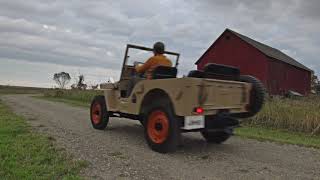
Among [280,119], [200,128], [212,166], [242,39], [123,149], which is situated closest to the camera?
[212,166]

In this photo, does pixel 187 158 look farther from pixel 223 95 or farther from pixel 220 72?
pixel 220 72

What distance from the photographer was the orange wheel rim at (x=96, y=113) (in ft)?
33.0

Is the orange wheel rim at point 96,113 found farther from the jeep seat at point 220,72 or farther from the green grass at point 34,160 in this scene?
the jeep seat at point 220,72

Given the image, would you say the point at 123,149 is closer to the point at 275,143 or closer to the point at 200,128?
the point at 200,128

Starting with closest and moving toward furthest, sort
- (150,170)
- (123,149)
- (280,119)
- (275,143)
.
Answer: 1. (150,170)
2. (123,149)
3. (275,143)
4. (280,119)

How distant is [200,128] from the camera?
710 cm

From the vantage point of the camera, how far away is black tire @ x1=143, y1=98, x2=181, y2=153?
22.9 ft

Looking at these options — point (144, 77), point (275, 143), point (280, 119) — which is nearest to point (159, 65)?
point (144, 77)

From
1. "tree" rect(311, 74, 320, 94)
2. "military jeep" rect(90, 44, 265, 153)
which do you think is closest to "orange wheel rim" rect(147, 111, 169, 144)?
"military jeep" rect(90, 44, 265, 153)

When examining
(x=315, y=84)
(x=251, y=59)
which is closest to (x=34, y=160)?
(x=251, y=59)

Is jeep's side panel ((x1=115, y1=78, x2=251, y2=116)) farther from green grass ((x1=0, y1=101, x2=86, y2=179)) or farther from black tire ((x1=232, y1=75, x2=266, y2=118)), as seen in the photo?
green grass ((x1=0, y1=101, x2=86, y2=179))

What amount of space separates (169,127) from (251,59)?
1067 inches

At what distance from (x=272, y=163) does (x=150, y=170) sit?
2.24 m

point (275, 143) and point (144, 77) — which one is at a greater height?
point (144, 77)
